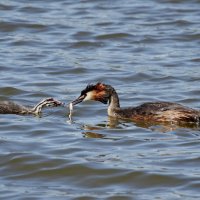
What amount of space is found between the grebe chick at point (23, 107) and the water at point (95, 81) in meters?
0.10

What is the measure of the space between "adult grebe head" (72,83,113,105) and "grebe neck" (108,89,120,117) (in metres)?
0.06

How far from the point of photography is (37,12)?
2122 centimetres

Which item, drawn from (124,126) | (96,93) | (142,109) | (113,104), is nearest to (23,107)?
(96,93)

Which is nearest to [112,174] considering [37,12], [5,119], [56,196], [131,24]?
[56,196]

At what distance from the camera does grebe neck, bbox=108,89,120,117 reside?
13734mm

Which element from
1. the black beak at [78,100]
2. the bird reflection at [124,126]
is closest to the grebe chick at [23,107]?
the black beak at [78,100]

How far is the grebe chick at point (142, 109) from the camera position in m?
12.9

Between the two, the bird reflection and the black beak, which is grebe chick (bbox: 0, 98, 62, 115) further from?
the bird reflection

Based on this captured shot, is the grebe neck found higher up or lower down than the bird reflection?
higher up

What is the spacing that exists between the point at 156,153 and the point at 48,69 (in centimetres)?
553

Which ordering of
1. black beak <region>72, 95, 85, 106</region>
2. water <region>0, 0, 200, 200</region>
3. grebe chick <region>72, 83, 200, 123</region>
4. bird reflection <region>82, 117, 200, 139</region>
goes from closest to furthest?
water <region>0, 0, 200, 200</region>, bird reflection <region>82, 117, 200, 139</region>, grebe chick <region>72, 83, 200, 123</region>, black beak <region>72, 95, 85, 106</region>

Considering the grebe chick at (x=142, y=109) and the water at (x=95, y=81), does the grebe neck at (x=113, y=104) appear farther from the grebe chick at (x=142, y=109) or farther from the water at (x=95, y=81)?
the water at (x=95, y=81)

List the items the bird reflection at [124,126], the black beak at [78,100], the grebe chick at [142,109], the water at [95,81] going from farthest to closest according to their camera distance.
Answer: the black beak at [78,100] < the grebe chick at [142,109] < the bird reflection at [124,126] < the water at [95,81]

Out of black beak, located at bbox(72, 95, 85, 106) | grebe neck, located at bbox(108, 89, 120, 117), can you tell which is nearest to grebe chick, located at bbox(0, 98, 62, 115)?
black beak, located at bbox(72, 95, 85, 106)
